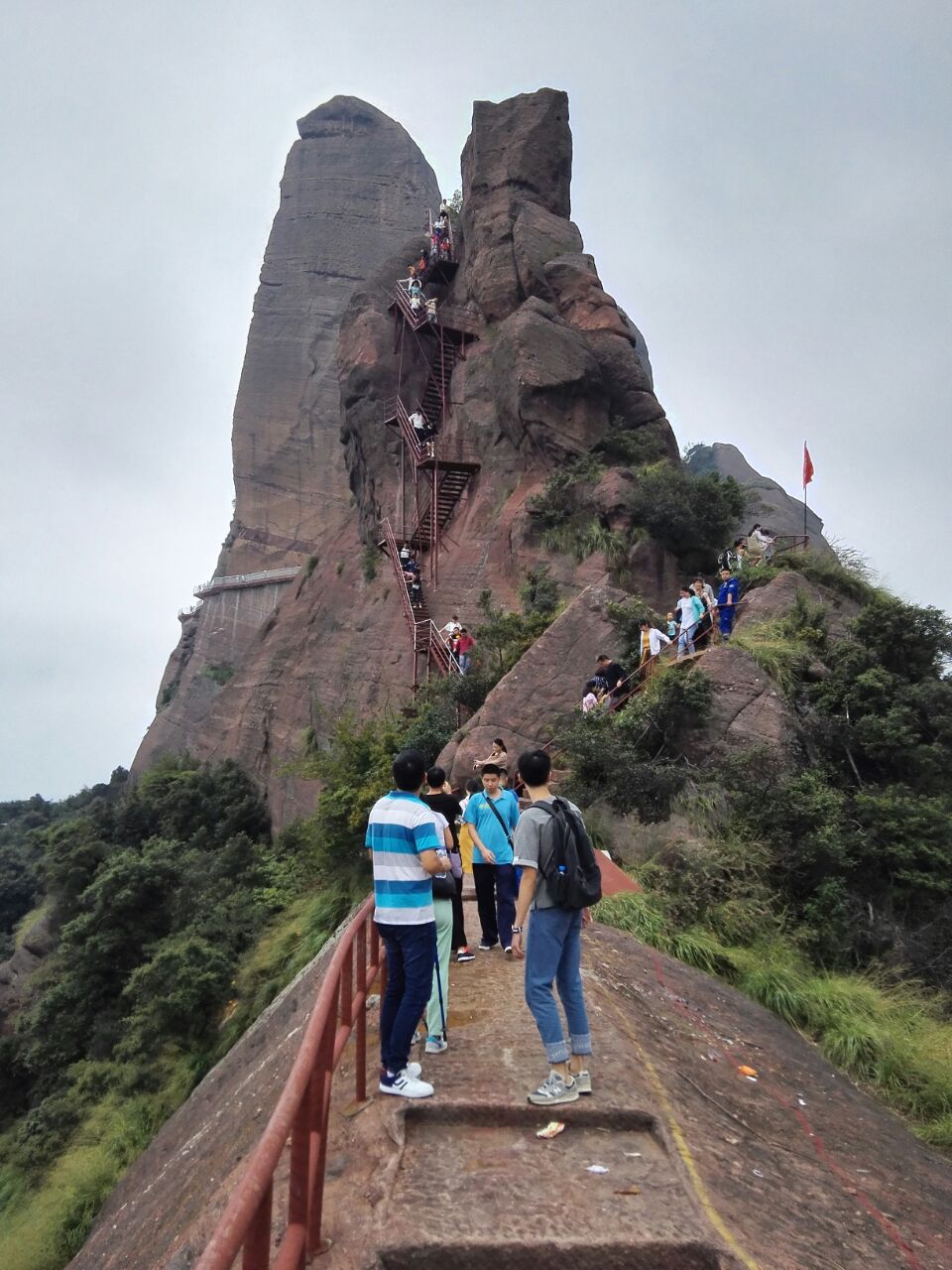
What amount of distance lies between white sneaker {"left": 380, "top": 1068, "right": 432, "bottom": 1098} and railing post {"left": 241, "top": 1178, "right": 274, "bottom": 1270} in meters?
1.83

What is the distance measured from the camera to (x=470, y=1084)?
3.92 meters

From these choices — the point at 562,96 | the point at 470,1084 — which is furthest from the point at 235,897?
the point at 562,96

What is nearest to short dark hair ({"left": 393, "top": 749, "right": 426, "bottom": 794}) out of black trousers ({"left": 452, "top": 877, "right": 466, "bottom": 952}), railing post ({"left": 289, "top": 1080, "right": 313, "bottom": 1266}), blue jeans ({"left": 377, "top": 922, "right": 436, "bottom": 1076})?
blue jeans ({"left": 377, "top": 922, "right": 436, "bottom": 1076})

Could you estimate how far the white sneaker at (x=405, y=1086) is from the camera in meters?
3.71

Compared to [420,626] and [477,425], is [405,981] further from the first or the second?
[477,425]

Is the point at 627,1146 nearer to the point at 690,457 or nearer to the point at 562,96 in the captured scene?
the point at 562,96

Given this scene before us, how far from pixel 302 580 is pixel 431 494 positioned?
8674mm

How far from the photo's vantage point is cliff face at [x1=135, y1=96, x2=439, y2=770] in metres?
41.3

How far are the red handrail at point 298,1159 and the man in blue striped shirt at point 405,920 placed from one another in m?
0.16

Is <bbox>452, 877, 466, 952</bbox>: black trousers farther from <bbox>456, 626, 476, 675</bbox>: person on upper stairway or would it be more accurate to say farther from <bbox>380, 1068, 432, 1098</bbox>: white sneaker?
<bbox>456, 626, 476, 675</bbox>: person on upper stairway

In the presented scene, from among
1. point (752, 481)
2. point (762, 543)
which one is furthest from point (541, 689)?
point (752, 481)

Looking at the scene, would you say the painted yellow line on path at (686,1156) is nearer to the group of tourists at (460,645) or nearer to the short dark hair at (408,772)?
the short dark hair at (408,772)

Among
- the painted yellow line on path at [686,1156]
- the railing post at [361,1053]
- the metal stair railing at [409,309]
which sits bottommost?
the painted yellow line on path at [686,1156]

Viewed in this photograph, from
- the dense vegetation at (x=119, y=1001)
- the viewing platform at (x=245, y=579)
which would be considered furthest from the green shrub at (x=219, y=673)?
the dense vegetation at (x=119, y=1001)
